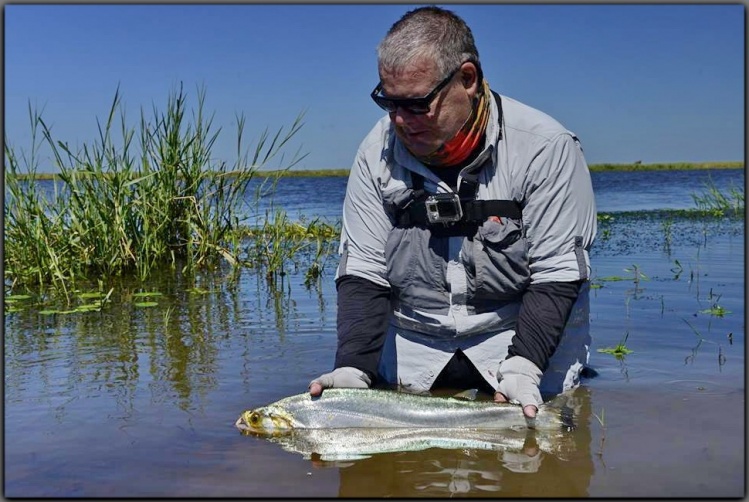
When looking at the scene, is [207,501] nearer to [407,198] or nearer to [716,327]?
[407,198]

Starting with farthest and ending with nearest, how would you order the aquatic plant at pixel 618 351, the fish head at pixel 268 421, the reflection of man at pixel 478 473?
the aquatic plant at pixel 618 351 < the fish head at pixel 268 421 < the reflection of man at pixel 478 473

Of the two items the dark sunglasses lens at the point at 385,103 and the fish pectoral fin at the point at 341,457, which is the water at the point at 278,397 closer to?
the fish pectoral fin at the point at 341,457

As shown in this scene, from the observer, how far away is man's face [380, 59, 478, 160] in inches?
146

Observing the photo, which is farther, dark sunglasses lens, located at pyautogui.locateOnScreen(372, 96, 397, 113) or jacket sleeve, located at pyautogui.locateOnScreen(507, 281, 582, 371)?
jacket sleeve, located at pyautogui.locateOnScreen(507, 281, 582, 371)

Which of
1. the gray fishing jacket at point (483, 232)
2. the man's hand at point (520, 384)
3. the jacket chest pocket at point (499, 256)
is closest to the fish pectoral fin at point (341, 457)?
the man's hand at point (520, 384)

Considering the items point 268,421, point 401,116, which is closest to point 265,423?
point 268,421

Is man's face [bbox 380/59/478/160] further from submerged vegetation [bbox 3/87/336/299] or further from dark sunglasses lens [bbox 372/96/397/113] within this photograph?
submerged vegetation [bbox 3/87/336/299]

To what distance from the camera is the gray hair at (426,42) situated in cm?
369

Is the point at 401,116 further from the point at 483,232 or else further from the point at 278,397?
the point at 278,397

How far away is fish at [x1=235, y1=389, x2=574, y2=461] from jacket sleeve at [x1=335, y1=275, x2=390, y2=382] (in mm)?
288

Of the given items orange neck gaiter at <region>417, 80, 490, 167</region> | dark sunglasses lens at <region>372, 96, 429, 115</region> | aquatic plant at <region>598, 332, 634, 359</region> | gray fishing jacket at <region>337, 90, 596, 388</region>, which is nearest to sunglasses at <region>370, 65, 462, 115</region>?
dark sunglasses lens at <region>372, 96, 429, 115</region>

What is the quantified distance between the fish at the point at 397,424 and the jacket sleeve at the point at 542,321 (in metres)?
0.27

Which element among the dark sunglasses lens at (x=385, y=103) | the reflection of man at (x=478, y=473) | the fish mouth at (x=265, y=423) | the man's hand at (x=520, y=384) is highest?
the dark sunglasses lens at (x=385, y=103)

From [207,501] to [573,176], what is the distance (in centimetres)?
210
